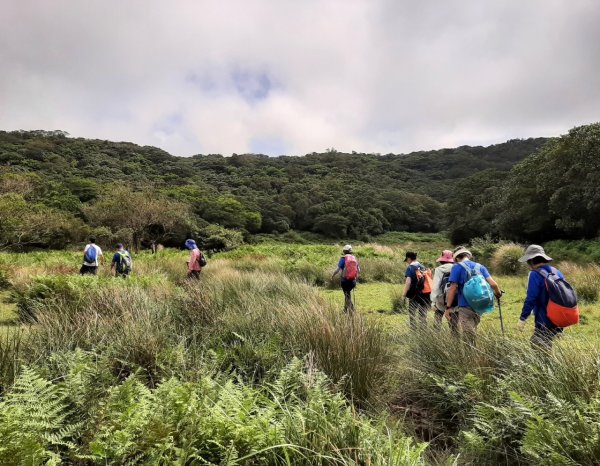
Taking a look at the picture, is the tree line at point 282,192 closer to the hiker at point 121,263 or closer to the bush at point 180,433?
the hiker at point 121,263

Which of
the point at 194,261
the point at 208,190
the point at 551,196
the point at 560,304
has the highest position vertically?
the point at 208,190

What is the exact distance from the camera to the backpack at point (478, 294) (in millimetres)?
5410

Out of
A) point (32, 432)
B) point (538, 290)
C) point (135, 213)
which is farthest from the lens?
point (135, 213)

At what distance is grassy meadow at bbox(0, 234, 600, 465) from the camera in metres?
2.30

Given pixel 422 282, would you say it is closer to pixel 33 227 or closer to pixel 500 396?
pixel 500 396

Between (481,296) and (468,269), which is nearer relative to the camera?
(481,296)

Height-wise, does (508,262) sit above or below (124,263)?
below

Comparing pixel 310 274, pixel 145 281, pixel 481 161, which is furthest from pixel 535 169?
pixel 481 161

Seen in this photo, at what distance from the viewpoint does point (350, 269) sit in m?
9.52

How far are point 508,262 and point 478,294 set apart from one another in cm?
1421

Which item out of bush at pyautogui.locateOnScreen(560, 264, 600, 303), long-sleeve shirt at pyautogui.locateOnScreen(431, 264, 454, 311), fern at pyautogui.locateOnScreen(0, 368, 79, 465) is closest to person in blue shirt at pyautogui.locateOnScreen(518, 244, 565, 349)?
long-sleeve shirt at pyautogui.locateOnScreen(431, 264, 454, 311)

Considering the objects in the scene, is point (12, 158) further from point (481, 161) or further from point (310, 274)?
point (481, 161)

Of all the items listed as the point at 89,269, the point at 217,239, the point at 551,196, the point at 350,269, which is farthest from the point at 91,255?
the point at 217,239

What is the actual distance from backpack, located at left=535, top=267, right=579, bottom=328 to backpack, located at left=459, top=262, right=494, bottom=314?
0.83m
